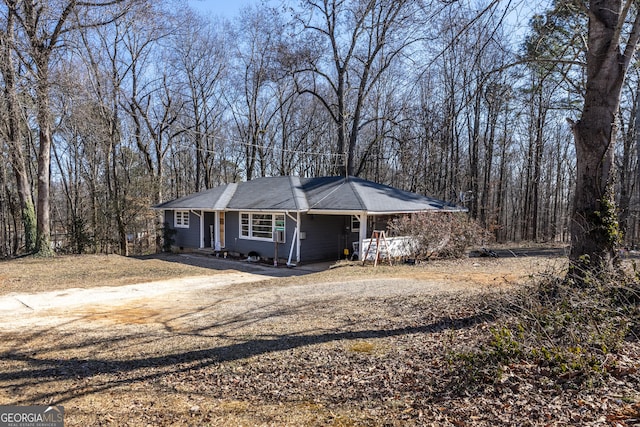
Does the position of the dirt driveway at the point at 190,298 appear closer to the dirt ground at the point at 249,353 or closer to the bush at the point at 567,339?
the dirt ground at the point at 249,353

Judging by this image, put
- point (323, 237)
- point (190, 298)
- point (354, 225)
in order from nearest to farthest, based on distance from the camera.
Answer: point (190, 298) < point (323, 237) < point (354, 225)

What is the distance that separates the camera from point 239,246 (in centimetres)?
1683

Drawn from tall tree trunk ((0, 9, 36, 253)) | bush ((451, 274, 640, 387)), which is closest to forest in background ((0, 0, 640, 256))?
tall tree trunk ((0, 9, 36, 253))

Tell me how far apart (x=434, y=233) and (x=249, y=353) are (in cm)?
1049

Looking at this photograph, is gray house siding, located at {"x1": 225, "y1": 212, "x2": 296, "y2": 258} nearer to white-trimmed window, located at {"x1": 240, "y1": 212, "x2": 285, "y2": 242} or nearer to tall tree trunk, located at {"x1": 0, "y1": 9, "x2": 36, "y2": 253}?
white-trimmed window, located at {"x1": 240, "y1": 212, "x2": 285, "y2": 242}

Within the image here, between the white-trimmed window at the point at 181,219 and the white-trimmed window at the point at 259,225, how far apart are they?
4.26 m

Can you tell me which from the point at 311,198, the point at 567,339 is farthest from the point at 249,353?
the point at 311,198

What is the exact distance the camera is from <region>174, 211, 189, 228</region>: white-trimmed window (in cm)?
1947

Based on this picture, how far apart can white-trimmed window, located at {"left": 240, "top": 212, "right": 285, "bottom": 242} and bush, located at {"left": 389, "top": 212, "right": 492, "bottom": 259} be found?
449 cm

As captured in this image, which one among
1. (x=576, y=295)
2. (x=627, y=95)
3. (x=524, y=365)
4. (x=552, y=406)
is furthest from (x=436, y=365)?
(x=627, y=95)

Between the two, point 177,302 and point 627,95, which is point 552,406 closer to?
point 177,302

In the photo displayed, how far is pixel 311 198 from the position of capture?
52.1 feet

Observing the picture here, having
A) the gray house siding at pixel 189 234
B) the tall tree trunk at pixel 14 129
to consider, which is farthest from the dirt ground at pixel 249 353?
the gray house siding at pixel 189 234

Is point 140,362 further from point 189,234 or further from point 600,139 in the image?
point 189,234
